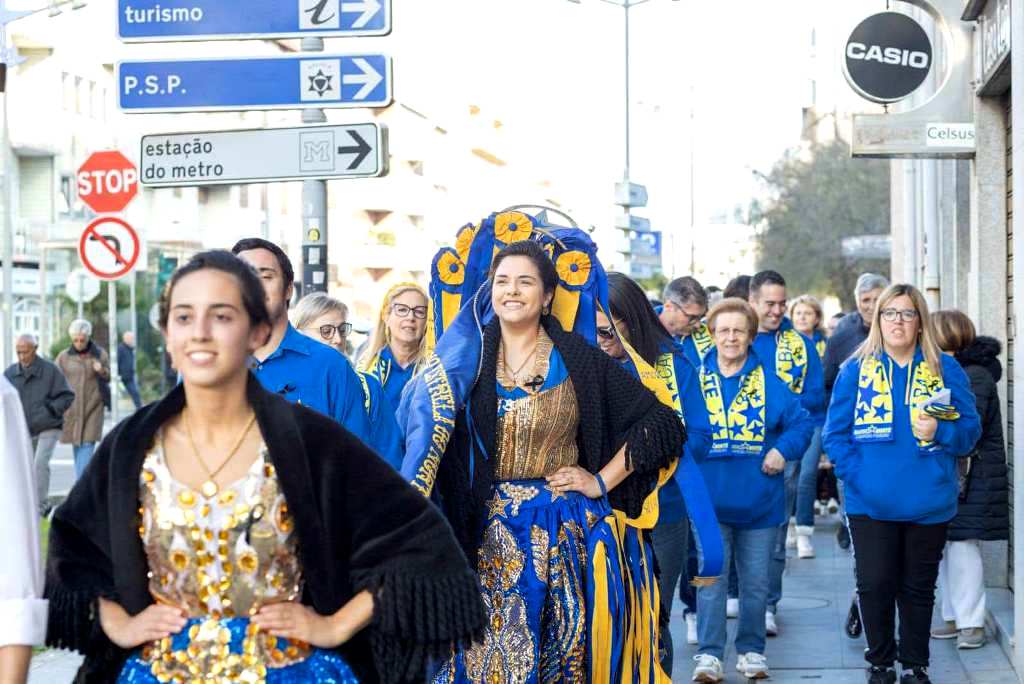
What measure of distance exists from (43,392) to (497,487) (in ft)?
36.9

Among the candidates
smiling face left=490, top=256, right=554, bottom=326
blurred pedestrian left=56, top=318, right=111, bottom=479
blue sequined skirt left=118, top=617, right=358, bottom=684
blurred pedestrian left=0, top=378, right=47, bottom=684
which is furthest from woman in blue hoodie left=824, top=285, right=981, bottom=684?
blurred pedestrian left=56, top=318, right=111, bottom=479

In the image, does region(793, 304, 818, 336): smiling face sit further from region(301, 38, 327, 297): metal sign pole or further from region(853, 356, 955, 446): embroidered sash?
region(853, 356, 955, 446): embroidered sash

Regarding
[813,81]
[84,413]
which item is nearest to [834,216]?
[813,81]

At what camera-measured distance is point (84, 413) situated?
18422 mm

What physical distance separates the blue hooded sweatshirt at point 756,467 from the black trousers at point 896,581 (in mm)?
814

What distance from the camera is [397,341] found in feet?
28.9

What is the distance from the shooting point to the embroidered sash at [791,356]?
36.4 ft

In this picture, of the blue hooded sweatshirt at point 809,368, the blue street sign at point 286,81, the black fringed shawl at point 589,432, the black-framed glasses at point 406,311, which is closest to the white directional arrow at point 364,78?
the blue street sign at point 286,81

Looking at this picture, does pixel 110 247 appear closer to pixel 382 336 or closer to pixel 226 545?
pixel 382 336

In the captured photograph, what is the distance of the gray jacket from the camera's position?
1641 cm

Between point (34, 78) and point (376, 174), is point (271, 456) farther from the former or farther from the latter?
point (34, 78)

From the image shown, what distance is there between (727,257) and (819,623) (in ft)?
255

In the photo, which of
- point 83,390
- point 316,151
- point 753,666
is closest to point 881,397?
point 753,666

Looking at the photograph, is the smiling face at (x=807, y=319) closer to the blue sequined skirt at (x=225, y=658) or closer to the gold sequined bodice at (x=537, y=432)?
the gold sequined bodice at (x=537, y=432)
